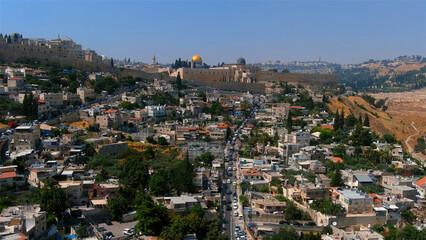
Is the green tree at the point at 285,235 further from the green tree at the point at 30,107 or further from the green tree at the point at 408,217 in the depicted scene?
the green tree at the point at 30,107

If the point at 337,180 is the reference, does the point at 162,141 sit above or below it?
above

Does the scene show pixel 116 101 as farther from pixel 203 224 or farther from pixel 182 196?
pixel 203 224

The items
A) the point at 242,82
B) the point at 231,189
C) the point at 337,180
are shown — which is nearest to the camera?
the point at 337,180

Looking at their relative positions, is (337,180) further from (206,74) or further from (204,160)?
(206,74)

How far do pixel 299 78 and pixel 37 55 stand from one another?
3143 cm

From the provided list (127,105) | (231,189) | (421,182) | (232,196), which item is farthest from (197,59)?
(421,182)

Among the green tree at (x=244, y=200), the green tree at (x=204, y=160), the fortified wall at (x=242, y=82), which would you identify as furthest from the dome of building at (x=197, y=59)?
the green tree at (x=244, y=200)

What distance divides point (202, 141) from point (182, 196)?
9.36 meters

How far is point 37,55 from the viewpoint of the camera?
4116cm

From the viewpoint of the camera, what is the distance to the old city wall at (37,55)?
130 ft

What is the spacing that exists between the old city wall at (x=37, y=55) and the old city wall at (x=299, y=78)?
20415mm

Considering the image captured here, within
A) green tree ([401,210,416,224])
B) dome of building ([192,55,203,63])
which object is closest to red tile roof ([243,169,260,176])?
green tree ([401,210,416,224])

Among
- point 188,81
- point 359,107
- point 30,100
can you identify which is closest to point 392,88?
point 359,107

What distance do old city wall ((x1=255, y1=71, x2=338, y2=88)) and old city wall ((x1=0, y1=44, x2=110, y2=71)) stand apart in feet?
67.0
